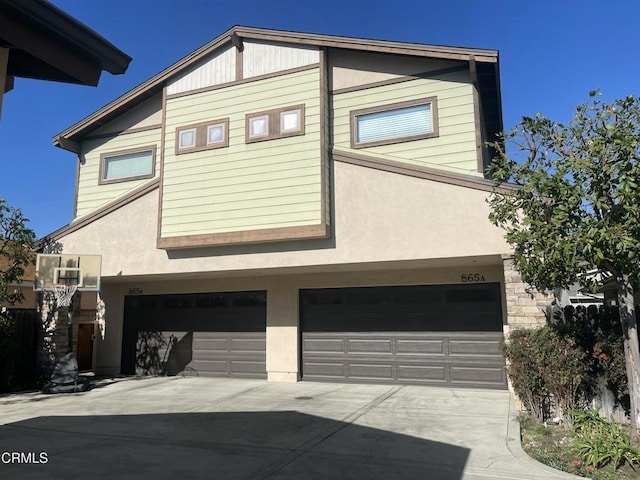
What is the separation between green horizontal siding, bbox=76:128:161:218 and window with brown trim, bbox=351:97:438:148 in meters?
6.12

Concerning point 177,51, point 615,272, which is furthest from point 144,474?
point 177,51

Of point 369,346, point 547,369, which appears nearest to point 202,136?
point 369,346

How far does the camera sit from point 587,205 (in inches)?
255

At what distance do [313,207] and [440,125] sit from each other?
3623 mm

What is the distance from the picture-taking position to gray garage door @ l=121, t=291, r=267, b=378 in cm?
1387

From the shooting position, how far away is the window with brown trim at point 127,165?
14062 mm

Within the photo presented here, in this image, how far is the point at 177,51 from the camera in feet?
44.8

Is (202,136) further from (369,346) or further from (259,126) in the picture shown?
(369,346)

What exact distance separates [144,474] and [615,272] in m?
6.75

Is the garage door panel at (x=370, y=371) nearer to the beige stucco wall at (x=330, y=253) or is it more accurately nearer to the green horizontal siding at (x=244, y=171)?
the beige stucco wall at (x=330, y=253)

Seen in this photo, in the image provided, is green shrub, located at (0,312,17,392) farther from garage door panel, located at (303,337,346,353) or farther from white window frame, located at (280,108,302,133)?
white window frame, located at (280,108,302,133)

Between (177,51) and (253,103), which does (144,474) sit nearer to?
(253,103)

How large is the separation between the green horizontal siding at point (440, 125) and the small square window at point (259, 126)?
1.80 m

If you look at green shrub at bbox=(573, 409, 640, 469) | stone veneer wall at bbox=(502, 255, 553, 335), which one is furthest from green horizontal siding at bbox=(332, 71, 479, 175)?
green shrub at bbox=(573, 409, 640, 469)
